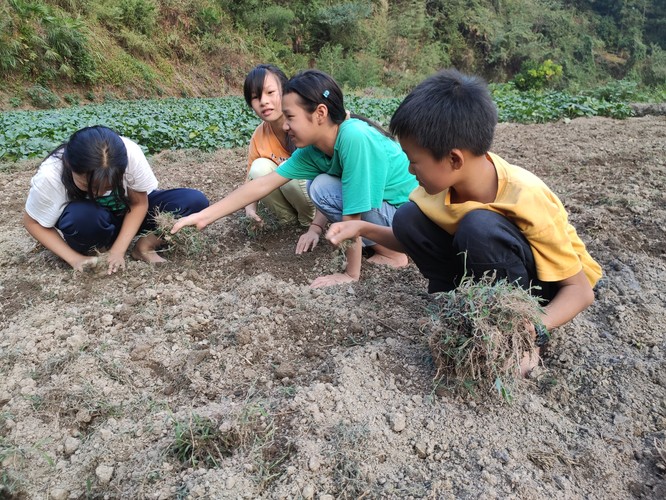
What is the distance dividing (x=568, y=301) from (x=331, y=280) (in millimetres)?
1180

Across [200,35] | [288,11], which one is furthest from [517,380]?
Answer: [288,11]

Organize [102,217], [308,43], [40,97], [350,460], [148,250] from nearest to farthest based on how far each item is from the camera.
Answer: [350,460], [102,217], [148,250], [40,97], [308,43]

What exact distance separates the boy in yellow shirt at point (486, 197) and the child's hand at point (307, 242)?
1273 millimetres

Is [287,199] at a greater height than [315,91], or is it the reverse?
[315,91]

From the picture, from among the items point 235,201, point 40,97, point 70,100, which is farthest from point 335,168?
point 70,100

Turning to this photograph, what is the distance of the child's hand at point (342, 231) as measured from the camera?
208 cm

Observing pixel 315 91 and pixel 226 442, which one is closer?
pixel 226 442

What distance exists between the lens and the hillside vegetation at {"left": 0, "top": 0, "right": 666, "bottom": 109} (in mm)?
12422

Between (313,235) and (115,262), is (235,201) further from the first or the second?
(115,262)

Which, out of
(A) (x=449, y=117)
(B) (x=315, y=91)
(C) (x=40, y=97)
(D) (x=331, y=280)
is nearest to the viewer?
(A) (x=449, y=117)

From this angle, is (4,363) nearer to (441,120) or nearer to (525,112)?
(441,120)

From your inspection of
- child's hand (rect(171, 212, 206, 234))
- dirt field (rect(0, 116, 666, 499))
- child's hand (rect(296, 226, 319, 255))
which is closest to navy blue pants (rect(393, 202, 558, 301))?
dirt field (rect(0, 116, 666, 499))

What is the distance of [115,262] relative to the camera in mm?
2736

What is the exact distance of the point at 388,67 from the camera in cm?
2444
